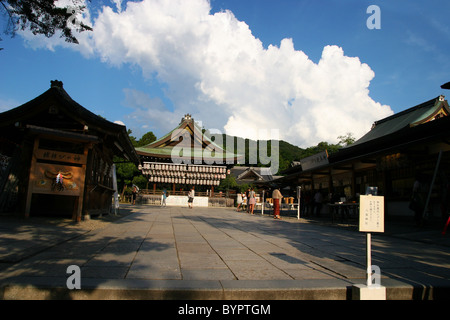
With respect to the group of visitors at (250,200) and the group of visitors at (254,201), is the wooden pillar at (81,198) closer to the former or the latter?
the group of visitors at (254,201)

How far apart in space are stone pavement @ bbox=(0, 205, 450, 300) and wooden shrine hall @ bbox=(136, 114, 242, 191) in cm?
2311

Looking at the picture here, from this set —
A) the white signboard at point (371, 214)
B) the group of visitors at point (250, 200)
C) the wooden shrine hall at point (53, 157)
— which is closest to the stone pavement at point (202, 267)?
the white signboard at point (371, 214)

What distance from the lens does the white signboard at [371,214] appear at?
12.3 ft

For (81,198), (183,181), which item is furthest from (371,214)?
(183,181)

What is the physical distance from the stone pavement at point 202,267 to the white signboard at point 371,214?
2.36 feet

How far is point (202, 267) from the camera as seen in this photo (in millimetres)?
4250

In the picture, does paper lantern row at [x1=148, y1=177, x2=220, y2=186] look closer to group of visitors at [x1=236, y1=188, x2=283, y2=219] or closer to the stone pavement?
group of visitors at [x1=236, y1=188, x2=283, y2=219]

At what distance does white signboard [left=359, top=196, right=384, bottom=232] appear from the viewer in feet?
12.3

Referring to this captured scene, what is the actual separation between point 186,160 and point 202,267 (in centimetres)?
2638

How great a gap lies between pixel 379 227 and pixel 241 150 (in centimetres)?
6745

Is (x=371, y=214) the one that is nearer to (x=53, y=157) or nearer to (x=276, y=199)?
(x=53, y=157)
